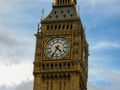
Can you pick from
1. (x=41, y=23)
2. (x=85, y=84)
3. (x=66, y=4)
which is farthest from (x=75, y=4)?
(x=85, y=84)

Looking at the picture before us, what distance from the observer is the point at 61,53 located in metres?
72.8

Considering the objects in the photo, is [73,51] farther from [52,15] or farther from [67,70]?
[52,15]

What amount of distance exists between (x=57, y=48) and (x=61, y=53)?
1185 mm

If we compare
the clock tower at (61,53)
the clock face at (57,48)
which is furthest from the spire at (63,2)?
the clock face at (57,48)

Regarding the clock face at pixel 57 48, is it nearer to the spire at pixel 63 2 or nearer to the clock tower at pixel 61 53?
the clock tower at pixel 61 53

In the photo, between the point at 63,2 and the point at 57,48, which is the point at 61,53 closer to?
the point at 57,48

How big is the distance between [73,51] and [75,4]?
442 inches

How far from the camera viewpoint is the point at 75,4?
8025 cm

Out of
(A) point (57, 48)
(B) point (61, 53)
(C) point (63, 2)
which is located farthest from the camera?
(C) point (63, 2)

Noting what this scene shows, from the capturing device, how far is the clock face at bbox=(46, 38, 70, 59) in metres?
72.7

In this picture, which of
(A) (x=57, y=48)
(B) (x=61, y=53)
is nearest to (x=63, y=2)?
(A) (x=57, y=48)

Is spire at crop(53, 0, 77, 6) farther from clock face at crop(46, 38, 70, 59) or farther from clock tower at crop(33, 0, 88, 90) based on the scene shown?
clock face at crop(46, 38, 70, 59)

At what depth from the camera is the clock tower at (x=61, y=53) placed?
7081cm

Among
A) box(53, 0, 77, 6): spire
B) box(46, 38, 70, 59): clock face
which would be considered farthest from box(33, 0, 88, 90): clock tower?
box(53, 0, 77, 6): spire
